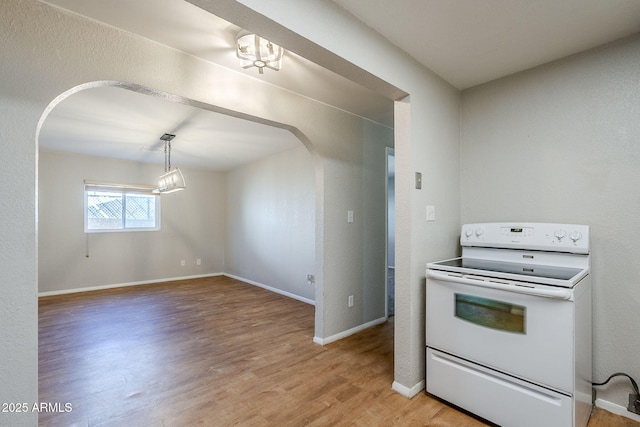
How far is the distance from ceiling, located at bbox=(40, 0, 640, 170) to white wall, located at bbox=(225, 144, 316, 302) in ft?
5.86

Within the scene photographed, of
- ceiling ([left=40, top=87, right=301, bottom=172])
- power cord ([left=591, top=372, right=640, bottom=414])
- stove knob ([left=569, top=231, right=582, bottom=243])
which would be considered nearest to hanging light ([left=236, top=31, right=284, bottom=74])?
ceiling ([left=40, top=87, right=301, bottom=172])

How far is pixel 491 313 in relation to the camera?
1.64 m

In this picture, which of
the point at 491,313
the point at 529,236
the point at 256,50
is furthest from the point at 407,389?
the point at 256,50

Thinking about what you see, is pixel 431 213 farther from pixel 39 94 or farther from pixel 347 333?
pixel 39 94

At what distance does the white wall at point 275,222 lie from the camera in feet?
14.4

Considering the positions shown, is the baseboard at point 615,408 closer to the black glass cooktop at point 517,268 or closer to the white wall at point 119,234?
the black glass cooktop at point 517,268

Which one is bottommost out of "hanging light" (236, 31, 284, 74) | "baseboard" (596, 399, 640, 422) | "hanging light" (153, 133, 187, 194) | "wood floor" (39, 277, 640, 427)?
"wood floor" (39, 277, 640, 427)

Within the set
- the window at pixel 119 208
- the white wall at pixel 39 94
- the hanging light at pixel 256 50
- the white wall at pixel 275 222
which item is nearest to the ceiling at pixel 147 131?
the white wall at pixel 275 222

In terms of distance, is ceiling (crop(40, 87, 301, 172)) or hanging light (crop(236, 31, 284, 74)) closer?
hanging light (crop(236, 31, 284, 74))

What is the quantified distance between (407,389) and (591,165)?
1883 mm

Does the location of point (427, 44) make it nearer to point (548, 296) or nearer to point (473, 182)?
point (473, 182)

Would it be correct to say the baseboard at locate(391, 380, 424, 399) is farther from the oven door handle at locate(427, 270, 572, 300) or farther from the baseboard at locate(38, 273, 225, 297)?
the baseboard at locate(38, 273, 225, 297)

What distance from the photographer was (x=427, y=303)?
1.94 meters

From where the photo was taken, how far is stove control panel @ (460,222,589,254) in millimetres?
1730
